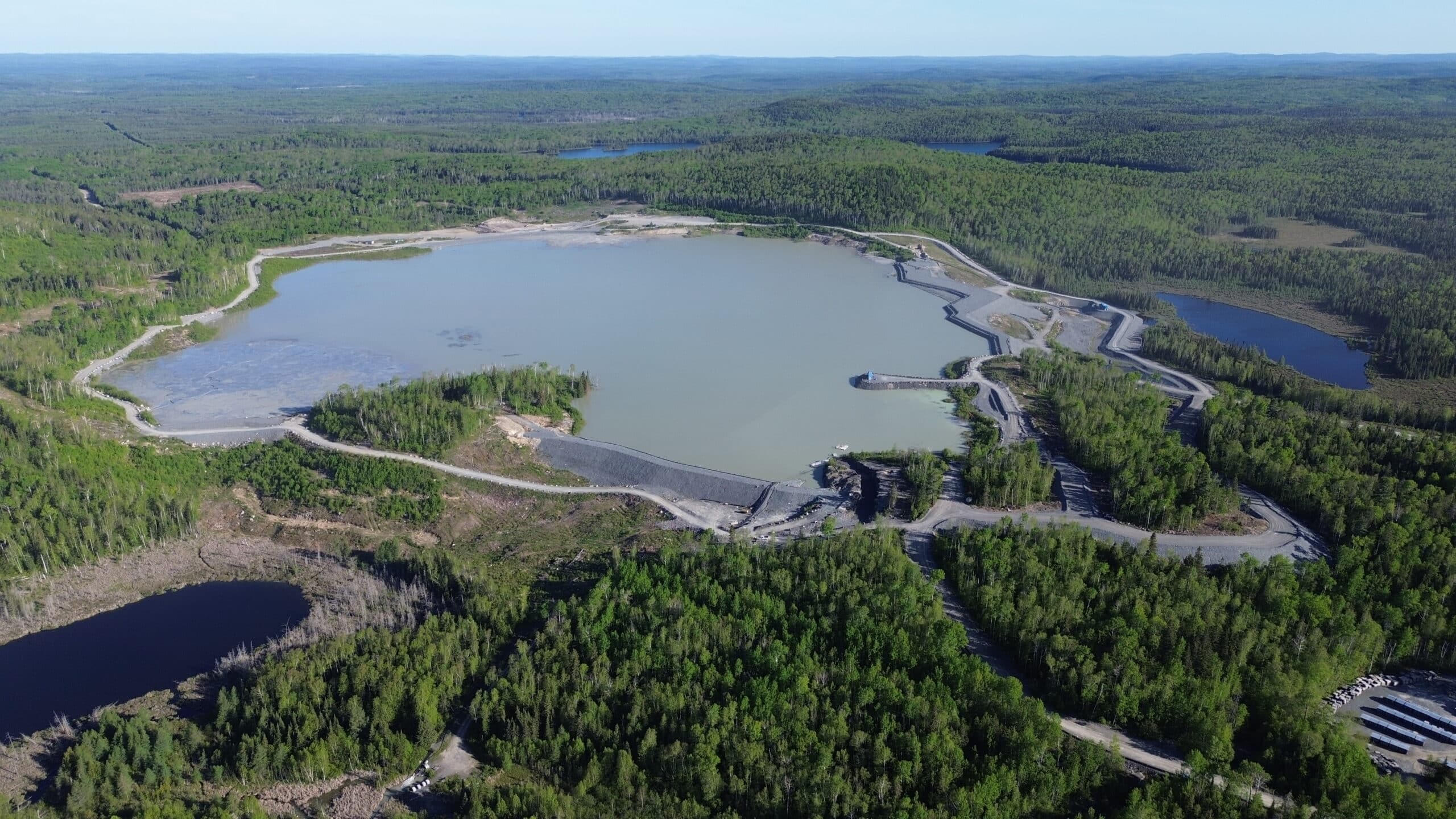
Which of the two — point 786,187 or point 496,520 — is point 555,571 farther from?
point 786,187

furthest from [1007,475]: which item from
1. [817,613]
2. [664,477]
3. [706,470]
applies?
[664,477]

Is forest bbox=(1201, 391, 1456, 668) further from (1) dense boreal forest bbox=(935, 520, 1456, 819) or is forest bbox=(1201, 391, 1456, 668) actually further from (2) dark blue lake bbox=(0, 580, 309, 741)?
(2) dark blue lake bbox=(0, 580, 309, 741)

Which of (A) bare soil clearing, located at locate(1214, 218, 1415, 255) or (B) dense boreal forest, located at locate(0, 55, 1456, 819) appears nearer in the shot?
(B) dense boreal forest, located at locate(0, 55, 1456, 819)

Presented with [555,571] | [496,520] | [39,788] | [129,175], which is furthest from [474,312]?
[129,175]

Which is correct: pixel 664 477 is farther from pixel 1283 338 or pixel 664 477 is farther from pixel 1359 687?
pixel 1283 338

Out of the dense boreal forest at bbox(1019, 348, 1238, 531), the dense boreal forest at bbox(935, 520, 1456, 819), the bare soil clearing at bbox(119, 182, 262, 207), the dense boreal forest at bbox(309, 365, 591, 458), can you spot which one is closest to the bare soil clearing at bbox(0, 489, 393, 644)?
the dense boreal forest at bbox(309, 365, 591, 458)

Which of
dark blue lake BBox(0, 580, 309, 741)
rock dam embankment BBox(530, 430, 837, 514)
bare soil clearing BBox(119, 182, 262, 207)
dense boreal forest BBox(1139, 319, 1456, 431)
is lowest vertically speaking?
dark blue lake BBox(0, 580, 309, 741)
